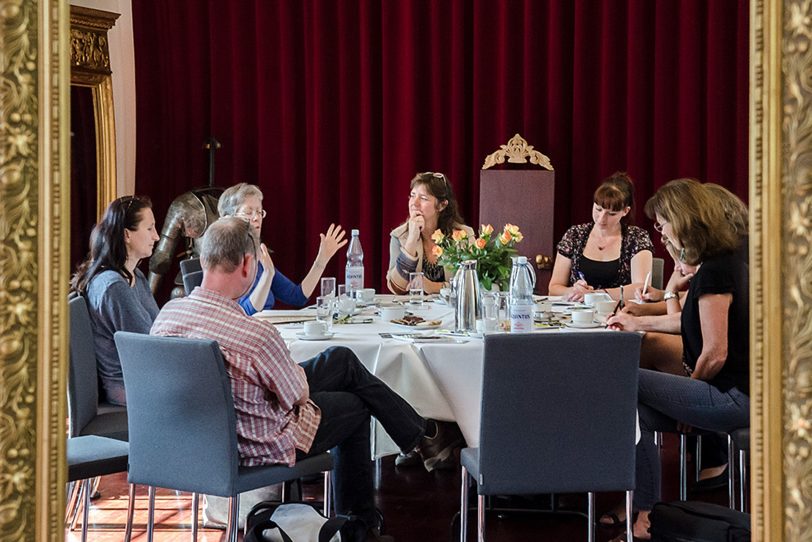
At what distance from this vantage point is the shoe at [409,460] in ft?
14.0

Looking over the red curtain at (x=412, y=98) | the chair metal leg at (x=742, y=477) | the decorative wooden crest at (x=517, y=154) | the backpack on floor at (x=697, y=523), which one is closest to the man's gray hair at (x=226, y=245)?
the backpack on floor at (x=697, y=523)

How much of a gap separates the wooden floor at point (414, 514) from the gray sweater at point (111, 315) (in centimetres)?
54

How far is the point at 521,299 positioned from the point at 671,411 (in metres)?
0.61

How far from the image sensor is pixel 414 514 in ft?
11.9

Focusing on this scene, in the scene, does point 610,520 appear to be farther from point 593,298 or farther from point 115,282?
point 115,282

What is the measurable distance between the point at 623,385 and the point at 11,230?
1700mm

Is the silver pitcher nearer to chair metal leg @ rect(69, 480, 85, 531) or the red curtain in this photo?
chair metal leg @ rect(69, 480, 85, 531)

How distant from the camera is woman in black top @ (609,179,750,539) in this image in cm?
309

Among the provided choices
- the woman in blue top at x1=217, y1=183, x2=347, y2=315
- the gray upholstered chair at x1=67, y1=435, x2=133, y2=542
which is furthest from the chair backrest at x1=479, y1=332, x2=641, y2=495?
the woman in blue top at x1=217, y1=183, x2=347, y2=315

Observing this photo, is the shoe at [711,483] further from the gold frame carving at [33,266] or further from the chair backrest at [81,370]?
the gold frame carving at [33,266]

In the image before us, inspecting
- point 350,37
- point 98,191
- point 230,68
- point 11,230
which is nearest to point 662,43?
point 350,37

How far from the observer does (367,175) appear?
6.26 m

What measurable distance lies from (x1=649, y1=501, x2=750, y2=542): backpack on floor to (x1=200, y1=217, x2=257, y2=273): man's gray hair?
1.35 m

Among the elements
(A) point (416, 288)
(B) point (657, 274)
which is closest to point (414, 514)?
(A) point (416, 288)
